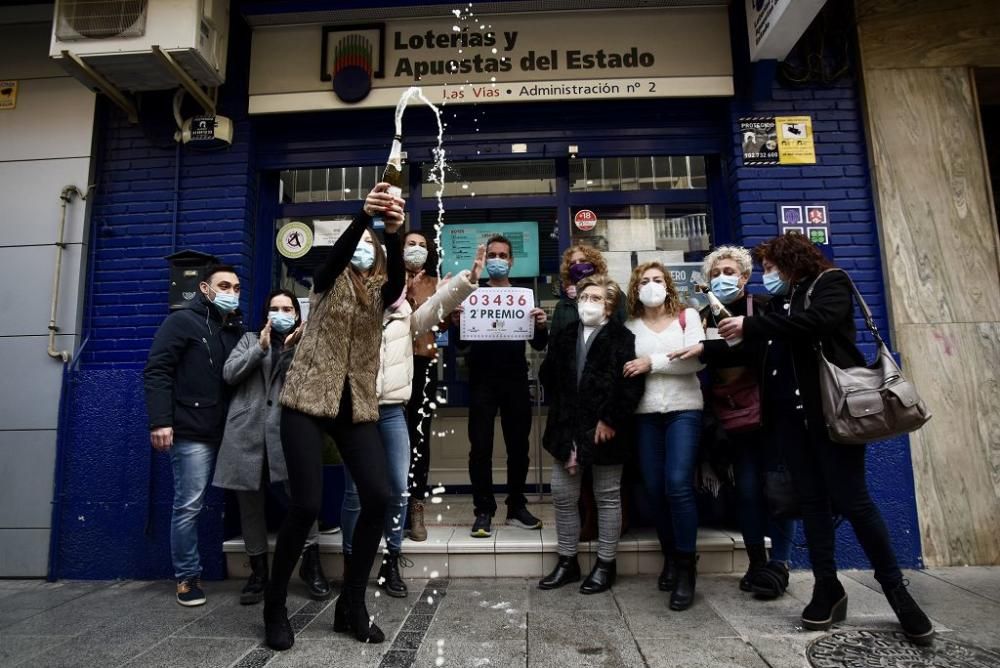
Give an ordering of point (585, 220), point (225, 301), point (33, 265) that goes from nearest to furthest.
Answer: point (225, 301) < point (33, 265) < point (585, 220)

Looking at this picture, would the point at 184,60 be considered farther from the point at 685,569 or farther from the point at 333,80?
the point at 685,569

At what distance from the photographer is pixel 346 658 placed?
2.61 metres

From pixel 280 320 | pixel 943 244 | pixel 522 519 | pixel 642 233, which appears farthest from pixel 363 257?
pixel 943 244

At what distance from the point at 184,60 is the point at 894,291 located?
582 cm

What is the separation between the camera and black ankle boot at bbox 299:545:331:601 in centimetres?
350

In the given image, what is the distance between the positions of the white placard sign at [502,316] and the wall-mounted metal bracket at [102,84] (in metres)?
3.53

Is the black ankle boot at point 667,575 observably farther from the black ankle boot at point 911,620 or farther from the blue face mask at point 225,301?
the blue face mask at point 225,301

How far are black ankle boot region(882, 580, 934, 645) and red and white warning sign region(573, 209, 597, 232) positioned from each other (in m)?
3.45

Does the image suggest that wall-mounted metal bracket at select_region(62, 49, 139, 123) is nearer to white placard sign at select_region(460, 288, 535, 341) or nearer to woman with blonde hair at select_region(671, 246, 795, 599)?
white placard sign at select_region(460, 288, 535, 341)

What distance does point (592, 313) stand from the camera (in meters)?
3.52

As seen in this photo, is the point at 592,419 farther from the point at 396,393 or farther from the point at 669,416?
the point at 396,393

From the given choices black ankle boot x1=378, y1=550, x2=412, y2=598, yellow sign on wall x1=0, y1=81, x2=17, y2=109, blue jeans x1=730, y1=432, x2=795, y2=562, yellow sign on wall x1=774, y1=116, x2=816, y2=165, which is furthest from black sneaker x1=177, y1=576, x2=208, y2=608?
yellow sign on wall x1=774, y1=116, x2=816, y2=165

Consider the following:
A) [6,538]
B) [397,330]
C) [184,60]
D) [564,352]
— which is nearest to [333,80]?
[184,60]

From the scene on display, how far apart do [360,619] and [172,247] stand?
3570 millimetres
